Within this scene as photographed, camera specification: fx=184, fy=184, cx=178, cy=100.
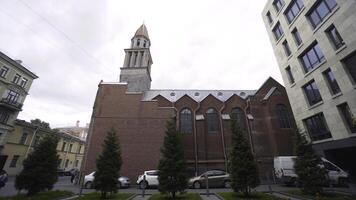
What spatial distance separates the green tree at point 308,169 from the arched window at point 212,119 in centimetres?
1486

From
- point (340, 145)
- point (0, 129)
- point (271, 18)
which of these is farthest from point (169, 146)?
point (0, 129)

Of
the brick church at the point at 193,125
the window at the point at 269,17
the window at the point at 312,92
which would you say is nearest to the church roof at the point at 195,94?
the brick church at the point at 193,125

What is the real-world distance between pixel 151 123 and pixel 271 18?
2252 cm

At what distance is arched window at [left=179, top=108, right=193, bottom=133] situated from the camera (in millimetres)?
28761

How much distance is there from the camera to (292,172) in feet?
59.6

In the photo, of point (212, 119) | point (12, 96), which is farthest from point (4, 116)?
point (212, 119)

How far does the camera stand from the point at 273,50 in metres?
25.8

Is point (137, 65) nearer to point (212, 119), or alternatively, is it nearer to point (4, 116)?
point (212, 119)

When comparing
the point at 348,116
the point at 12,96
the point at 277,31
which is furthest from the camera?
the point at 12,96

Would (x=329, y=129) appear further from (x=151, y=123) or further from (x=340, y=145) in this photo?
(x=151, y=123)

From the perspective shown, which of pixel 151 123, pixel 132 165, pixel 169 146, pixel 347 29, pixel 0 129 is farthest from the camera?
pixel 0 129

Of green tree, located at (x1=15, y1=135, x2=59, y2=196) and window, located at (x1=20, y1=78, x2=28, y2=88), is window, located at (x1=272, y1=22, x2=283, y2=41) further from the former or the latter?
window, located at (x1=20, y1=78, x2=28, y2=88)

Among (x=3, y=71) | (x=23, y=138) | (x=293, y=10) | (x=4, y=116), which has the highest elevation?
(x=293, y=10)

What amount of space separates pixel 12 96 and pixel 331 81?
44.9 meters
